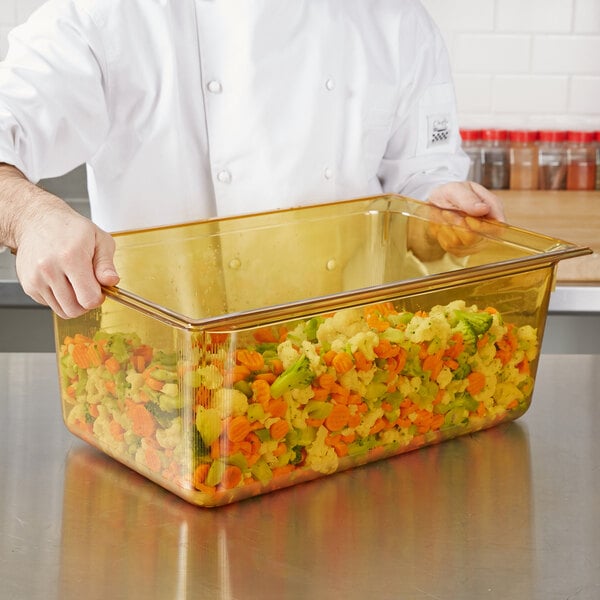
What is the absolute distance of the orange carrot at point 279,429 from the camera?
83 centimetres

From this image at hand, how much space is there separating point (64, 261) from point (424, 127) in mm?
862

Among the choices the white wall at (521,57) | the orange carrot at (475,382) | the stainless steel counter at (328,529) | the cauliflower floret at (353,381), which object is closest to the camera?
the stainless steel counter at (328,529)

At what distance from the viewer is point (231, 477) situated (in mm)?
838

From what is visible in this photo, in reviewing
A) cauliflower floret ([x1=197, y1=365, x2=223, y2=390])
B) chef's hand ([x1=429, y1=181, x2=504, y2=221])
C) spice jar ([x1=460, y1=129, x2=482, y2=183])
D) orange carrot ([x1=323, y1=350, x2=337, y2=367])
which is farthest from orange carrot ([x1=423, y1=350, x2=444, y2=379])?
spice jar ([x1=460, y1=129, x2=482, y2=183])

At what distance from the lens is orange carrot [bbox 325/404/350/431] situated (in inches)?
34.2

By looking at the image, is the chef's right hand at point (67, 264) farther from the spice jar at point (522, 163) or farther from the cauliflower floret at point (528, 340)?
the spice jar at point (522, 163)

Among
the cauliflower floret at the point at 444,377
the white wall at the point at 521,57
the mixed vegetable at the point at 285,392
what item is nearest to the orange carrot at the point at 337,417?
the mixed vegetable at the point at 285,392

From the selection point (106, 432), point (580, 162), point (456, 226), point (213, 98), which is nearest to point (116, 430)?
point (106, 432)

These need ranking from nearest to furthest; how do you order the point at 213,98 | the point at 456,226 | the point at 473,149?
the point at 456,226
the point at 213,98
the point at 473,149

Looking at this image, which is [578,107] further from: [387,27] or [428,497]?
[428,497]

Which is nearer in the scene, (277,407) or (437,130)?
(277,407)

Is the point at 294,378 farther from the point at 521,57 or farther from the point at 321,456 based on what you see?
the point at 521,57

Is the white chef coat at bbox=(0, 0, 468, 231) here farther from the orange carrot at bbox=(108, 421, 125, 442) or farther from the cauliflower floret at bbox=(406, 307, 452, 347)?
the cauliflower floret at bbox=(406, 307, 452, 347)

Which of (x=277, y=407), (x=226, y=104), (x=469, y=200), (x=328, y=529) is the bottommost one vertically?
(x=328, y=529)
